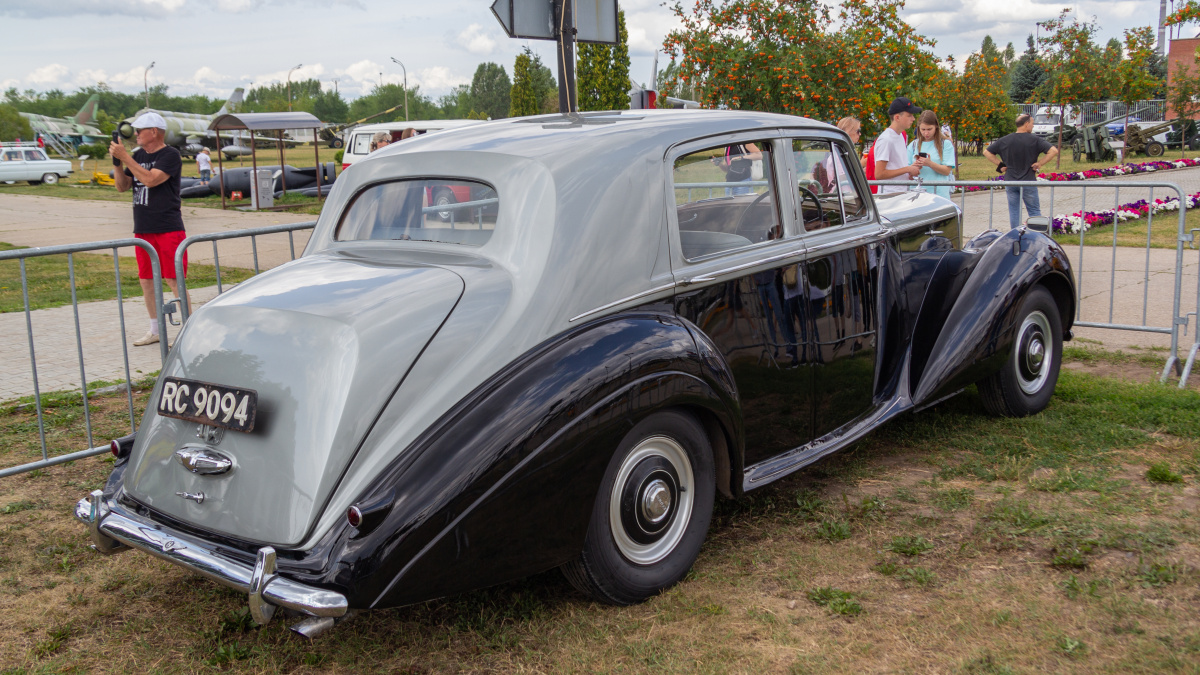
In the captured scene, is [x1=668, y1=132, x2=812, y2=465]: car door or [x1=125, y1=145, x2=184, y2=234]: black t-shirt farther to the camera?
[x1=125, y1=145, x2=184, y2=234]: black t-shirt

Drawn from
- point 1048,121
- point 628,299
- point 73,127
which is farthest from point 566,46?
point 73,127

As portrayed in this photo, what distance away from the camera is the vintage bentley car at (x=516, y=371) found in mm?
2578

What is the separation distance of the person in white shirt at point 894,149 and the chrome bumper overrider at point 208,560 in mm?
7160

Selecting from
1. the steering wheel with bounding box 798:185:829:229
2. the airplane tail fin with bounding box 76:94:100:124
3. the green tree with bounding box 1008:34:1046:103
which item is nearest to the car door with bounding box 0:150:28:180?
the airplane tail fin with bounding box 76:94:100:124

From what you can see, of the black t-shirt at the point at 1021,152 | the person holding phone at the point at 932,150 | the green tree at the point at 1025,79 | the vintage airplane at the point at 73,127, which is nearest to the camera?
the person holding phone at the point at 932,150

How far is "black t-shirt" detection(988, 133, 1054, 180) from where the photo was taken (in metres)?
10.6

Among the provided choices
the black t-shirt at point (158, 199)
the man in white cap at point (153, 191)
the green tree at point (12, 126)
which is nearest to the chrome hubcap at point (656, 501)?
the man in white cap at point (153, 191)

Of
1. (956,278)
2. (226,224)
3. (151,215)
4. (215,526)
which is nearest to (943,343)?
(956,278)

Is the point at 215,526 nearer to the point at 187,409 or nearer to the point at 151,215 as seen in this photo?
the point at 187,409

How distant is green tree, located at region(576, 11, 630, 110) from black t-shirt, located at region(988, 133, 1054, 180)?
1995cm

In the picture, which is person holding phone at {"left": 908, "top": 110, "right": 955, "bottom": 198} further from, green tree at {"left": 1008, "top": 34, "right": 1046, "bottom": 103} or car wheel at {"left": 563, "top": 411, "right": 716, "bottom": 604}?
green tree at {"left": 1008, "top": 34, "right": 1046, "bottom": 103}

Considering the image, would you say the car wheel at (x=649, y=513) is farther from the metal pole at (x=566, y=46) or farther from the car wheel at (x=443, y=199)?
the metal pole at (x=566, y=46)

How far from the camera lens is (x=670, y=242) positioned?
3295 millimetres

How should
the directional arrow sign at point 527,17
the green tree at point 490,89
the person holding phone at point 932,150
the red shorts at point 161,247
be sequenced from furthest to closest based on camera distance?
the green tree at point 490,89 → the person holding phone at point 932,150 → the red shorts at point 161,247 → the directional arrow sign at point 527,17
